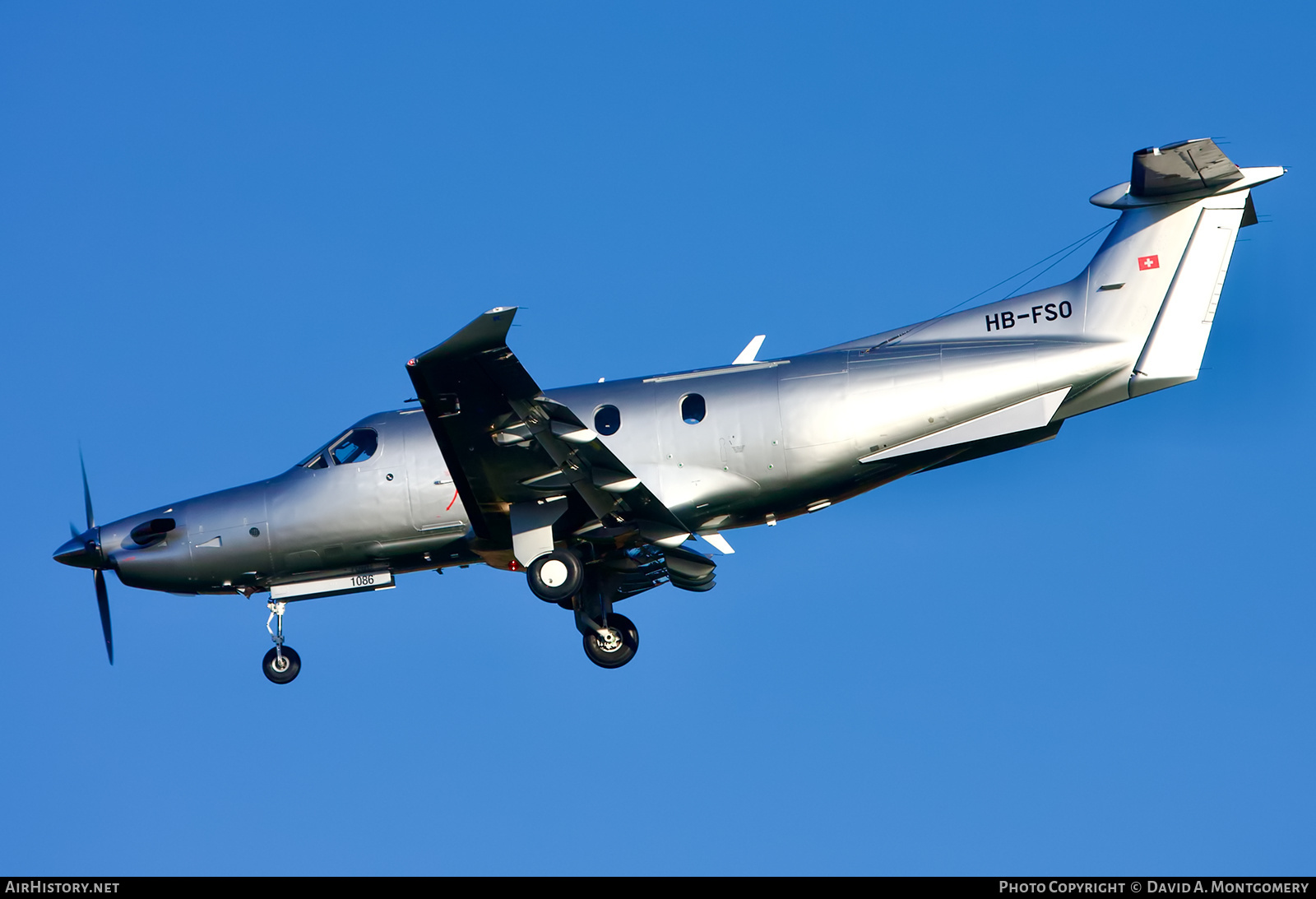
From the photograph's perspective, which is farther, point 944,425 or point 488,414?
point 944,425

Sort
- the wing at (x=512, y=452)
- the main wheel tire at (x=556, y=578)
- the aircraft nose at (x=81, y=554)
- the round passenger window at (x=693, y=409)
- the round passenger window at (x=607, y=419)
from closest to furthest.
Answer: the wing at (x=512, y=452)
the main wheel tire at (x=556, y=578)
the round passenger window at (x=693, y=409)
the round passenger window at (x=607, y=419)
the aircraft nose at (x=81, y=554)

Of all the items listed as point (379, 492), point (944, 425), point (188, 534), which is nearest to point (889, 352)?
point (944, 425)

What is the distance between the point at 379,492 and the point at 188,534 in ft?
11.1

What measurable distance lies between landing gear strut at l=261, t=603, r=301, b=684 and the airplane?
1284 millimetres

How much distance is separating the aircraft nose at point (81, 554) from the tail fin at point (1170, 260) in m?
16.4

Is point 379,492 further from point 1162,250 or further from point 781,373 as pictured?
point 1162,250

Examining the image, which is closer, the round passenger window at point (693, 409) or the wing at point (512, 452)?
the wing at point (512, 452)

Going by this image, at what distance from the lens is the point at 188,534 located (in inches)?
911

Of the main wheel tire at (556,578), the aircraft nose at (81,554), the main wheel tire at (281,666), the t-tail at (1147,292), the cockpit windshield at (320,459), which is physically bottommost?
the main wheel tire at (281,666)

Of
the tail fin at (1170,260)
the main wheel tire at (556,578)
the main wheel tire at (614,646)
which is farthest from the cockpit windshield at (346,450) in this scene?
the tail fin at (1170,260)

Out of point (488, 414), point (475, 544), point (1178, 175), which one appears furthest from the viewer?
point (475, 544)

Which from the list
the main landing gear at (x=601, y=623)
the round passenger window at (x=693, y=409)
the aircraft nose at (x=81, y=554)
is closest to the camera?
the round passenger window at (x=693, y=409)

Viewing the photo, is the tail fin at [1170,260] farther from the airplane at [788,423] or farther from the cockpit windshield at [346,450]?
the cockpit windshield at [346,450]

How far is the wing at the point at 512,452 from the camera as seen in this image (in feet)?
61.3
